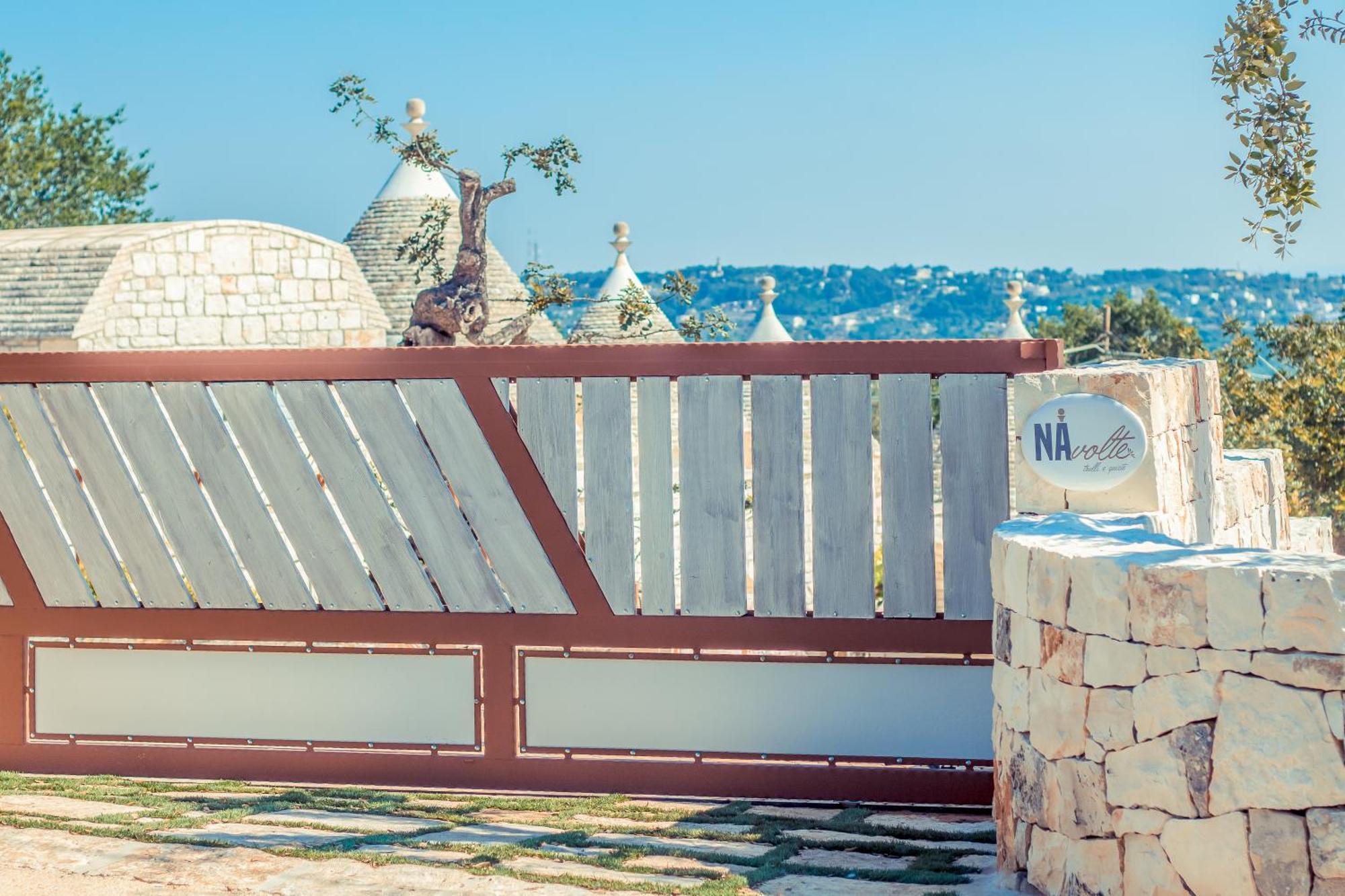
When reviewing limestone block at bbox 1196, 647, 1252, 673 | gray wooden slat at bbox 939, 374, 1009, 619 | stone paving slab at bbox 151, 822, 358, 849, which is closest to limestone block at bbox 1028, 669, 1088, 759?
limestone block at bbox 1196, 647, 1252, 673

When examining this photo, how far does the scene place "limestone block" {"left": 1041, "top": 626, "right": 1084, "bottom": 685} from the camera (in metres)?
5.09

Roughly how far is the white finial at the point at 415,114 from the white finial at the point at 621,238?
4772mm

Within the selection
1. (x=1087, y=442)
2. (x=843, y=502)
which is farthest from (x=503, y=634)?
(x=1087, y=442)

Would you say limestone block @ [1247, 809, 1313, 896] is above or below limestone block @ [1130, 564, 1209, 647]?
below

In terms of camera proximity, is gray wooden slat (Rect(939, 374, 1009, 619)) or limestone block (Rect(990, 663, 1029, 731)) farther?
gray wooden slat (Rect(939, 374, 1009, 619))

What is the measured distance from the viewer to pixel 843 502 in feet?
23.0

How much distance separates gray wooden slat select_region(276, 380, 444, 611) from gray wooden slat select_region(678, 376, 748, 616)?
130 centimetres

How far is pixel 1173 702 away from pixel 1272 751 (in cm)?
33

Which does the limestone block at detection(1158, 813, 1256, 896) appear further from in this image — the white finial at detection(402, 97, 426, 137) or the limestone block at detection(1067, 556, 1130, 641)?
the white finial at detection(402, 97, 426, 137)

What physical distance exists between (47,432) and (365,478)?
67.4 inches

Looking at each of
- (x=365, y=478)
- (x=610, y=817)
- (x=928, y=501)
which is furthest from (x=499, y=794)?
(x=928, y=501)

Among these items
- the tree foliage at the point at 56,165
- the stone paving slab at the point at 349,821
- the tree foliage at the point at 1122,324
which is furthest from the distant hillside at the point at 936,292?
the stone paving slab at the point at 349,821

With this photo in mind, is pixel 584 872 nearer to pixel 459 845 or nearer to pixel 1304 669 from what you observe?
pixel 459 845

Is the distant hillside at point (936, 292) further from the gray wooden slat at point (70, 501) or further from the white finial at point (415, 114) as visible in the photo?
the gray wooden slat at point (70, 501)
